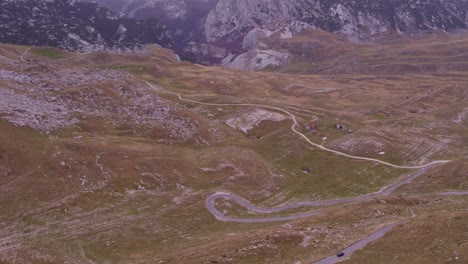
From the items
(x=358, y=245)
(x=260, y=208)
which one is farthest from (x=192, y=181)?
(x=358, y=245)

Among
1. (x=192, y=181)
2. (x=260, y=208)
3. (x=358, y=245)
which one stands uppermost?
(x=358, y=245)

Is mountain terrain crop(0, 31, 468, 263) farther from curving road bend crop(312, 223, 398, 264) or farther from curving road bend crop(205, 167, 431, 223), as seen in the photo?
curving road bend crop(205, 167, 431, 223)

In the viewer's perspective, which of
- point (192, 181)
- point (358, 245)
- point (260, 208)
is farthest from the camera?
point (192, 181)

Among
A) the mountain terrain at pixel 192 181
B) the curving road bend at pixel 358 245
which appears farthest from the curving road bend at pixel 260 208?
the curving road bend at pixel 358 245

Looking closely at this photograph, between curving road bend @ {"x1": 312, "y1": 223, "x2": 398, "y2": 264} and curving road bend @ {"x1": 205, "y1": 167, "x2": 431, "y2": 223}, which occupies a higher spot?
curving road bend @ {"x1": 312, "y1": 223, "x2": 398, "y2": 264}

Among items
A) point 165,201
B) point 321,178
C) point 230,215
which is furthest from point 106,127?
point 321,178

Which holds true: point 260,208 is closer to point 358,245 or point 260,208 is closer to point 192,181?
point 192,181

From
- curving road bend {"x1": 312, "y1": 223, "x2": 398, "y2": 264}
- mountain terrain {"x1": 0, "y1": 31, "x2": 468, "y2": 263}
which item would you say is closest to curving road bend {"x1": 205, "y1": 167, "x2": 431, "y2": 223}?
mountain terrain {"x1": 0, "y1": 31, "x2": 468, "y2": 263}

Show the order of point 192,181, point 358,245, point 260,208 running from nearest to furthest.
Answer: point 358,245 → point 260,208 → point 192,181

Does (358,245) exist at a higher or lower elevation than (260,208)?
higher

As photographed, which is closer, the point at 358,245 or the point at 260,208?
the point at 358,245

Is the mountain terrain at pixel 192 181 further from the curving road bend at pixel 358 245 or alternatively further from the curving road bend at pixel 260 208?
the curving road bend at pixel 260 208

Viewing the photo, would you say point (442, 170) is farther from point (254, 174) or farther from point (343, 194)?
point (254, 174)
